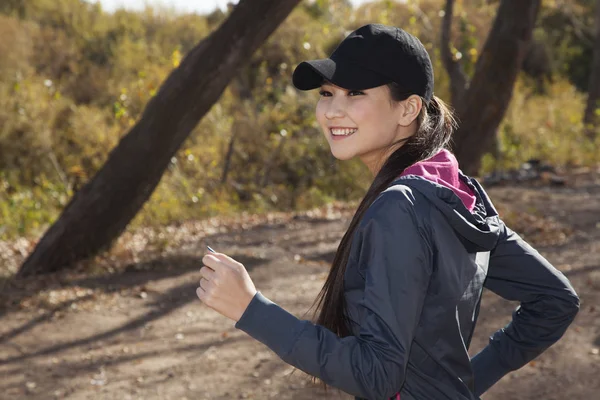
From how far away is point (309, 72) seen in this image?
→ 76.2 inches

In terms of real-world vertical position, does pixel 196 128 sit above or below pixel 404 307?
below

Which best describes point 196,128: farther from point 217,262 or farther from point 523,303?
point 217,262

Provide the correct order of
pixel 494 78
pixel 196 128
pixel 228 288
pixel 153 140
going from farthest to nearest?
pixel 196 128, pixel 494 78, pixel 153 140, pixel 228 288

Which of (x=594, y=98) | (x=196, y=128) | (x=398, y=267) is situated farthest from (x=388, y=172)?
(x=594, y=98)

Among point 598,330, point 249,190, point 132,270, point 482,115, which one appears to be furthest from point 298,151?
point 598,330

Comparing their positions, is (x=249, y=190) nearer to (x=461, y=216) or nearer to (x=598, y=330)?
(x=598, y=330)

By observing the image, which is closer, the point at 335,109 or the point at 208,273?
the point at 208,273

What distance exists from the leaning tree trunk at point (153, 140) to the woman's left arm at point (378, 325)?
5056mm

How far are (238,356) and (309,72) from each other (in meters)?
3.47

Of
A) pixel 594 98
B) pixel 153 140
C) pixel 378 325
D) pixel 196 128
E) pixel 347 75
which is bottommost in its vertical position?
pixel 594 98

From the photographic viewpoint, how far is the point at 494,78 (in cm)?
812

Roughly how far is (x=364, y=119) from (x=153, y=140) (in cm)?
496

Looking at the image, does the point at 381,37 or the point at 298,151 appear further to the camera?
the point at 298,151

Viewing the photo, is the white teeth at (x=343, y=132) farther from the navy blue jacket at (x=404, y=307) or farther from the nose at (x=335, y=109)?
the navy blue jacket at (x=404, y=307)
